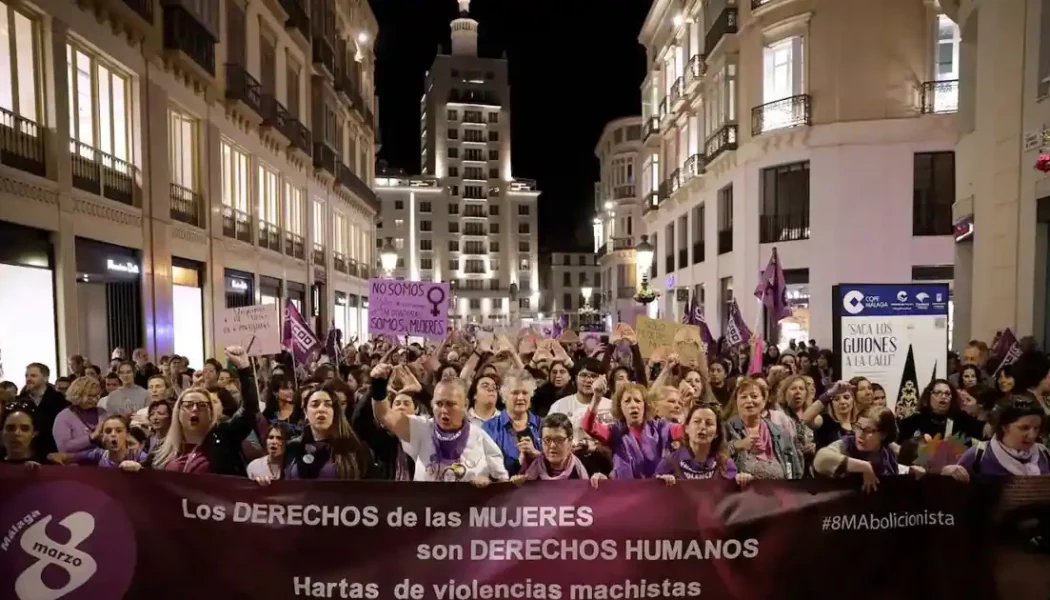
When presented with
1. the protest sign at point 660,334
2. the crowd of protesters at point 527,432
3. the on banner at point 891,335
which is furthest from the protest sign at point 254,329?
the on banner at point 891,335

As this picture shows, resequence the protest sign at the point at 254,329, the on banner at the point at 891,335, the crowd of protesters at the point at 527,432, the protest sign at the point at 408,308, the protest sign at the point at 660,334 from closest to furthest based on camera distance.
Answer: the crowd of protesters at the point at 527,432, the on banner at the point at 891,335, the protest sign at the point at 254,329, the protest sign at the point at 660,334, the protest sign at the point at 408,308

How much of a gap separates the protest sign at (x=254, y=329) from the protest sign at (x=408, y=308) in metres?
2.07

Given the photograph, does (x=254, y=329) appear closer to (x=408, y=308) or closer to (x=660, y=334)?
(x=408, y=308)

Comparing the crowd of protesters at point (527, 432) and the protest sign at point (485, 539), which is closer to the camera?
the protest sign at point (485, 539)

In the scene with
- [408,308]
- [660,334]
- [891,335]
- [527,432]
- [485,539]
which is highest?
[408,308]

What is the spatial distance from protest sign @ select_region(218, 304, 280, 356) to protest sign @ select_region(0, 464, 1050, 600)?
3.78 meters

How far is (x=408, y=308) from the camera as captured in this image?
10.4 m

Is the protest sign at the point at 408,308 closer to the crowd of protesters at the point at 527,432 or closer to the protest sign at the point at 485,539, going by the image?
the crowd of protesters at the point at 527,432

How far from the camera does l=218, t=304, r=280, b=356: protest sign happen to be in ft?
27.4

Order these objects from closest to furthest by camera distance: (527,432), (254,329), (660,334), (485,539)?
(485,539) → (527,432) → (254,329) → (660,334)

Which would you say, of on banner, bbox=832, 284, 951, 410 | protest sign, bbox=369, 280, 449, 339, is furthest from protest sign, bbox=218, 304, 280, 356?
on banner, bbox=832, 284, 951, 410

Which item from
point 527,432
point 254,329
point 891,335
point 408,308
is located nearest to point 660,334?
point 891,335

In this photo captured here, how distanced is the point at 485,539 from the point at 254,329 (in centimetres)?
502

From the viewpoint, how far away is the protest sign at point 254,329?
8352mm
